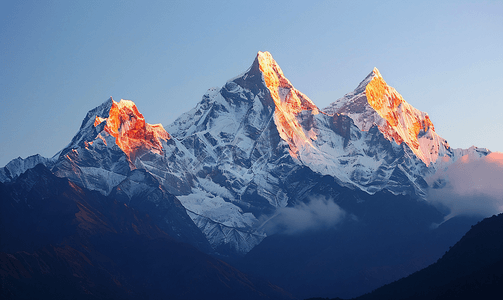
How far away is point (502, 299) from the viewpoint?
540 ft

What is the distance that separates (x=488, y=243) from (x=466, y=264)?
6.59m

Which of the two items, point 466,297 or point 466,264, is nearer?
point 466,297

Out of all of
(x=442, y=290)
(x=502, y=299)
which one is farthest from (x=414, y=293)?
(x=502, y=299)

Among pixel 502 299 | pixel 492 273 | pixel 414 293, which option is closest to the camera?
pixel 502 299

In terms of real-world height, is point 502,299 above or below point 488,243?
below

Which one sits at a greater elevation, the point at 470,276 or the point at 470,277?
the point at 470,276

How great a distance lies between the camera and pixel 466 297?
175 meters

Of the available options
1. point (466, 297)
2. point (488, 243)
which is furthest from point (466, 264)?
point (466, 297)

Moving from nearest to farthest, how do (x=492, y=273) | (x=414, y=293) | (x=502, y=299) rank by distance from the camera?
(x=502, y=299) < (x=492, y=273) < (x=414, y=293)

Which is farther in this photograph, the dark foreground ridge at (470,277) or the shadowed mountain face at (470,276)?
the dark foreground ridge at (470,277)

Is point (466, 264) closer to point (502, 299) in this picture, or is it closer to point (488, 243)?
point (488, 243)

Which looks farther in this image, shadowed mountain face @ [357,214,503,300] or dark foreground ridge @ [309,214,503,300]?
dark foreground ridge @ [309,214,503,300]

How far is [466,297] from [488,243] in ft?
74.7

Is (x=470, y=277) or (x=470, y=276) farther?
(x=470, y=276)
